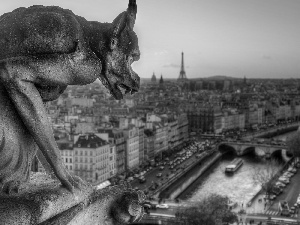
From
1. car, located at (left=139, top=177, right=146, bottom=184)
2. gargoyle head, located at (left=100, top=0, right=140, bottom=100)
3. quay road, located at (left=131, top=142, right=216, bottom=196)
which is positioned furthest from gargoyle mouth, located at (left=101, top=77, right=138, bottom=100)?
car, located at (left=139, top=177, right=146, bottom=184)

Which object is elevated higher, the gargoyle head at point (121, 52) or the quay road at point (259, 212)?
the gargoyle head at point (121, 52)

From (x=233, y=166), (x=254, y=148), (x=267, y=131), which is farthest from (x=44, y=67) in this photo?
(x=267, y=131)

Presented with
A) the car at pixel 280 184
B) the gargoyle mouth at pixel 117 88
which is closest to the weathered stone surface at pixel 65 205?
the gargoyle mouth at pixel 117 88

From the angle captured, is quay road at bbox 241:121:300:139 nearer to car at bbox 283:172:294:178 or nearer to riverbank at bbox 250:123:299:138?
riverbank at bbox 250:123:299:138

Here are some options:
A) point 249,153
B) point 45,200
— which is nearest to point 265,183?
point 249,153

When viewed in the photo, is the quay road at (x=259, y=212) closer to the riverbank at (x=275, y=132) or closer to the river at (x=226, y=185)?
the river at (x=226, y=185)

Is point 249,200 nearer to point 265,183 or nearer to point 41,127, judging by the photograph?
point 265,183
